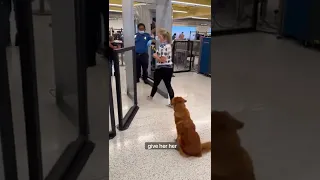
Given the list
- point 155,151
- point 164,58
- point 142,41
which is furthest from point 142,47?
point 155,151

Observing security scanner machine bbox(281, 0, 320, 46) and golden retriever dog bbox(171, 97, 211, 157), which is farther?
golden retriever dog bbox(171, 97, 211, 157)

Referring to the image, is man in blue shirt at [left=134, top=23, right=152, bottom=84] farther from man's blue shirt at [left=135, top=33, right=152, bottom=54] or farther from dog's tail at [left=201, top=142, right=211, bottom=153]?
dog's tail at [left=201, top=142, right=211, bottom=153]

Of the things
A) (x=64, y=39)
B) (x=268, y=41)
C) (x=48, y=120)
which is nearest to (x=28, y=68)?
(x=48, y=120)

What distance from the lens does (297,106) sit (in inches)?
34.8

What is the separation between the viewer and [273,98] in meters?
0.94

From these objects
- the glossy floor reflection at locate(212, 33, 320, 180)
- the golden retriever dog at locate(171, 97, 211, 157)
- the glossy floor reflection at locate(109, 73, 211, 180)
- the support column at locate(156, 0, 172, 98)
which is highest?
the support column at locate(156, 0, 172, 98)

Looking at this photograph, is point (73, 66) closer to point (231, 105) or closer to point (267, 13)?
point (231, 105)

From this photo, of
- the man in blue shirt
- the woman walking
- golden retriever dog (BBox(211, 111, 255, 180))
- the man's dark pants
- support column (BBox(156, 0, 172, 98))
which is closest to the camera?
golden retriever dog (BBox(211, 111, 255, 180))

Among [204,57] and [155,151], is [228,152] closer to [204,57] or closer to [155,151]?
[155,151]

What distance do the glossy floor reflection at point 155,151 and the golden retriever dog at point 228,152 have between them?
109 cm

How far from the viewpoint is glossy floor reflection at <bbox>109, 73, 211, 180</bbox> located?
7.68ft

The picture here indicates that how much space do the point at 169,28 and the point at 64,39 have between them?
464 cm

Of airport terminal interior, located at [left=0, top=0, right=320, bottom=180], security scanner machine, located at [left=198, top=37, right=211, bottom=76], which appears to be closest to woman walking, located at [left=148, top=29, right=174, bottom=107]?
airport terminal interior, located at [left=0, top=0, right=320, bottom=180]

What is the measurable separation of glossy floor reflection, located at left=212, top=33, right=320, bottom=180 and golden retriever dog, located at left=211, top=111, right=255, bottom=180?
4cm
